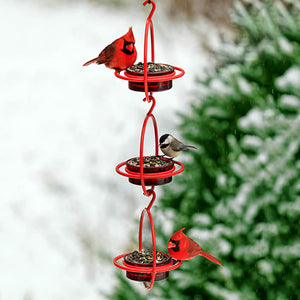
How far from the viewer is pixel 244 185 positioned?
106 inches

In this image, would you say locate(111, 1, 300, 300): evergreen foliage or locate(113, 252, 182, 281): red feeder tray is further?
locate(111, 1, 300, 300): evergreen foliage

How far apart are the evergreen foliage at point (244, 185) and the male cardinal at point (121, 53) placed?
46.7 inches

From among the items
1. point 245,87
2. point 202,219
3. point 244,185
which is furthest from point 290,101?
point 202,219

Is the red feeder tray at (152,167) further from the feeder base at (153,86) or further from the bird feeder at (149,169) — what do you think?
the feeder base at (153,86)

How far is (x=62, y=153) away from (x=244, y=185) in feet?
4.20

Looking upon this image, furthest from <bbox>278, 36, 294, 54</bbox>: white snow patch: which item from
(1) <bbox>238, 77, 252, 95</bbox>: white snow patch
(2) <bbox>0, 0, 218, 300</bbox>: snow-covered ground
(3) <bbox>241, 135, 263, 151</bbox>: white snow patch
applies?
(2) <bbox>0, 0, 218, 300</bbox>: snow-covered ground

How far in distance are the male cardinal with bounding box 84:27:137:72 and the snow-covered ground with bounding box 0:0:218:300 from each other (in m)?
1.81

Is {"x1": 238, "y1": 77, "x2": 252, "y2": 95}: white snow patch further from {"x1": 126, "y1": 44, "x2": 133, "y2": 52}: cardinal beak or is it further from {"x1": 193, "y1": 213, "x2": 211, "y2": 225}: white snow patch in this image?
{"x1": 126, "y1": 44, "x2": 133, "y2": 52}: cardinal beak

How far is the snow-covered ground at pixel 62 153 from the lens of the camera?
3383 mm

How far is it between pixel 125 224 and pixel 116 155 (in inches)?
16.8

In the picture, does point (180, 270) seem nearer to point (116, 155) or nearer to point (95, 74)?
point (116, 155)

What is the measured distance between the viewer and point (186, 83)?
3.65m

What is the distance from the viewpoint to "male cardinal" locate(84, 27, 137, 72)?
1.61 m

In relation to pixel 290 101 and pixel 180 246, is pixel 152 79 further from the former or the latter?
pixel 290 101
